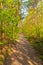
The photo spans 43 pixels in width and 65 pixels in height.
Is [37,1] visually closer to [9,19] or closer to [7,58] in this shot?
[7,58]

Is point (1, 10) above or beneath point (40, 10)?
above

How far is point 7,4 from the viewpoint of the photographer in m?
10.5

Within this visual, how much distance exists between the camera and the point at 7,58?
1638 cm

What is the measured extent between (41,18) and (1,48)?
14.0 m

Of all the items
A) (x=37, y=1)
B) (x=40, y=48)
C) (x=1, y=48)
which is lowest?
(x=40, y=48)

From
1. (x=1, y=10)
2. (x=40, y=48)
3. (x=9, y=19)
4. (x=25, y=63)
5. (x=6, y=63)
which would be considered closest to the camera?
(x=1, y=10)

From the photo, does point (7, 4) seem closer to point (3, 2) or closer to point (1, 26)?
point (3, 2)

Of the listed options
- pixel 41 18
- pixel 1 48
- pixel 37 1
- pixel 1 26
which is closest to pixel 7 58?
pixel 1 48

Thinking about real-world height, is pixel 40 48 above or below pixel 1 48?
below

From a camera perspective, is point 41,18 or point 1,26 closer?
point 1,26

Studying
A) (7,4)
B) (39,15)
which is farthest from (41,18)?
(7,4)

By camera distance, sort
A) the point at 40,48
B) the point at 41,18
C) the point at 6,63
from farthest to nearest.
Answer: the point at 41,18, the point at 40,48, the point at 6,63

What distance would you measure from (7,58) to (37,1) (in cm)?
1959

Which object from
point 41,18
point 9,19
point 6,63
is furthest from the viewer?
point 41,18
